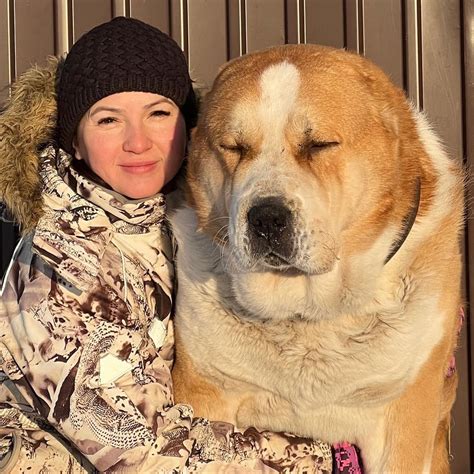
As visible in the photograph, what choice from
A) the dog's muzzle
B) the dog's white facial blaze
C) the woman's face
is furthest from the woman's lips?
the dog's muzzle

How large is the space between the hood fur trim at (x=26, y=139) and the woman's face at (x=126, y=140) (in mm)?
148

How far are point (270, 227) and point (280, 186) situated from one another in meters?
0.12

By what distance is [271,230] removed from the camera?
2.36 metres

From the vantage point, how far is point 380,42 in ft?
12.6

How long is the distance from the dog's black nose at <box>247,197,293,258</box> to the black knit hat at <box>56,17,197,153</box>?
673 millimetres

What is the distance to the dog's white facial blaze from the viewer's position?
2.37 m

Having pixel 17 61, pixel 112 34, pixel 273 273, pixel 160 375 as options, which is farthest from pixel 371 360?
pixel 17 61

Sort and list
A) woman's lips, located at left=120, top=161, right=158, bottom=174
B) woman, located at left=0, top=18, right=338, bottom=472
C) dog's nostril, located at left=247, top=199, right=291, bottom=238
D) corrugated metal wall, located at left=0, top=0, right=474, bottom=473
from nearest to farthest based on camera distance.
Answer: dog's nostril, located at left=247, top=199, right=291, bottom=238 < woman, located at left=0, top=18, right=338, bottom=472 < woman's lips, located at left=120, top=161, right=158, bottom=174 < corrugated metal wall, located at left=0, top=0, right=474, bottom=473

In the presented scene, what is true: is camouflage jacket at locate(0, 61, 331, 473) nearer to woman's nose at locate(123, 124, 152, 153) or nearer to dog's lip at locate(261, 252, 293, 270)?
woman's nose at locate(123, 124, 152, 153)

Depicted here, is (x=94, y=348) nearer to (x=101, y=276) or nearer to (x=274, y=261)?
(x=101, y=276)

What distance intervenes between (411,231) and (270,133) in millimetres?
588

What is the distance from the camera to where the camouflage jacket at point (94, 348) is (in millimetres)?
2426

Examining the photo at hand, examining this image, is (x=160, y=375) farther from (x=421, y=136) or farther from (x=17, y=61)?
(x=17, y=61)

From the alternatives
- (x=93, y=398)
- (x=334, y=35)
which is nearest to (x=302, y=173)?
(x=93, y=398)
